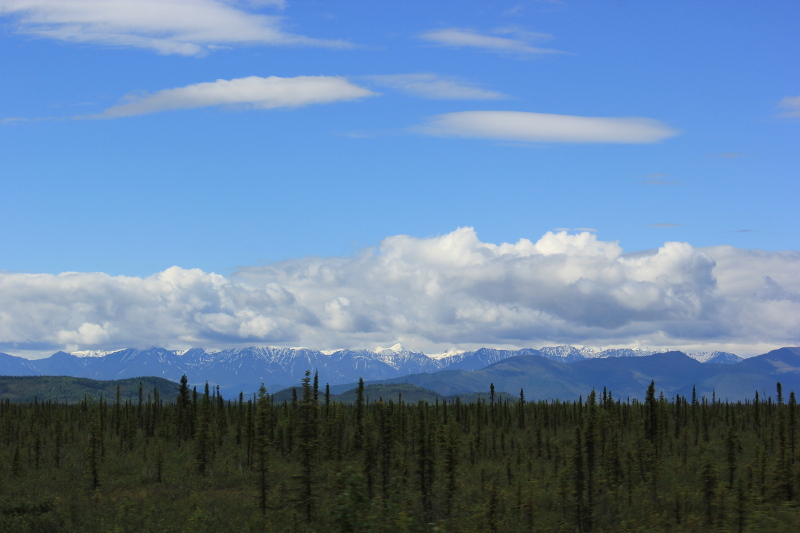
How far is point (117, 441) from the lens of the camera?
216ft

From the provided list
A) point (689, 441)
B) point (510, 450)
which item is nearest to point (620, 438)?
point (689, 441)

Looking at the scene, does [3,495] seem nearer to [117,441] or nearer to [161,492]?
[161,492]

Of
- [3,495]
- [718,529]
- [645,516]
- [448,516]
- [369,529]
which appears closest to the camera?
[369,529]

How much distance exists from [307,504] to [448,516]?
25.9 ft

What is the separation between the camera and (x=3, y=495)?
4384 centimetres

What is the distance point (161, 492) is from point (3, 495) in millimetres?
9582

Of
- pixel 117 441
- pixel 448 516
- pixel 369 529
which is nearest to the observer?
pixel 369 529

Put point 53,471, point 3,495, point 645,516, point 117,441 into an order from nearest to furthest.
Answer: point 645,516
point 3,495
point 53,471
point 117,441

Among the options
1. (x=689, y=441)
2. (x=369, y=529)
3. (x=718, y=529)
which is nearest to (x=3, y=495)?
(x=369, y=529)

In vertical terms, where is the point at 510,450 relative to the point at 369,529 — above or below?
below

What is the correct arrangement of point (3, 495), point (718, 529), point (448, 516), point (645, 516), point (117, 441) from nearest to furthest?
point (718, 529), point (645, 516), point (448, 516), point (3, 495), point (117, 441)

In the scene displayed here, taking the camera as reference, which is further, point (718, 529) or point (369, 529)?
point (718, 529)

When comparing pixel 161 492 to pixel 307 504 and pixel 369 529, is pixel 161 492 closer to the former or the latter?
pixel 307 504

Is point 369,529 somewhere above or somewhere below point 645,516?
above
